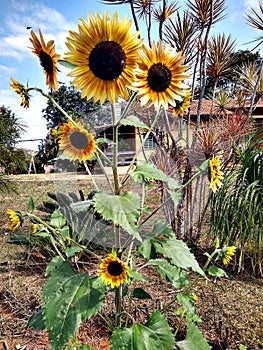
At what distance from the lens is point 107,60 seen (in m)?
0.56

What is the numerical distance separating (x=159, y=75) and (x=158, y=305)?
149 cm

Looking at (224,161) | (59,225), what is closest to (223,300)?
(224,161)

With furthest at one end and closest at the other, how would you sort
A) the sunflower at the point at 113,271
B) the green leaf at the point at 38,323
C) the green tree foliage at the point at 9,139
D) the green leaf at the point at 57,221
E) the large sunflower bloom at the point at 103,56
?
the green tree foliage at the point at 9,139 → the green leaf at the point at 57,221 → the green leaf at the point at 38,323 → the sunflower at the point at 113,271 → the large sunflower bloom at the point at 103,56

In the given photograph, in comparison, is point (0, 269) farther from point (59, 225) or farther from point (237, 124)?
point (237, 124)

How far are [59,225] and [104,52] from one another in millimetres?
929

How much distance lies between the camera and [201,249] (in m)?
2.56

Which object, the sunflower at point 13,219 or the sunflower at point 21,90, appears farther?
the sunflower at point 13,219

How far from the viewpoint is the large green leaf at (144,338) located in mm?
825

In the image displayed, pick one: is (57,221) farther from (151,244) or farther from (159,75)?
(159,75)

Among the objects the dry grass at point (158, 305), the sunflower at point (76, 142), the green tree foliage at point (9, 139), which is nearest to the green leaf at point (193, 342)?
the dry grass at point (158, 305)

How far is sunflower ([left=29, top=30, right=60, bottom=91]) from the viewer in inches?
24.3

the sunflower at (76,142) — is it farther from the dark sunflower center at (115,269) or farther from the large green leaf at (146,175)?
the dark sunflower center at (115,269)

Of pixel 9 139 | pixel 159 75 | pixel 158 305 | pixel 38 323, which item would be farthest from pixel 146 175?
pixel 9 139

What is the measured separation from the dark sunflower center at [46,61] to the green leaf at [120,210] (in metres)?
0.29
